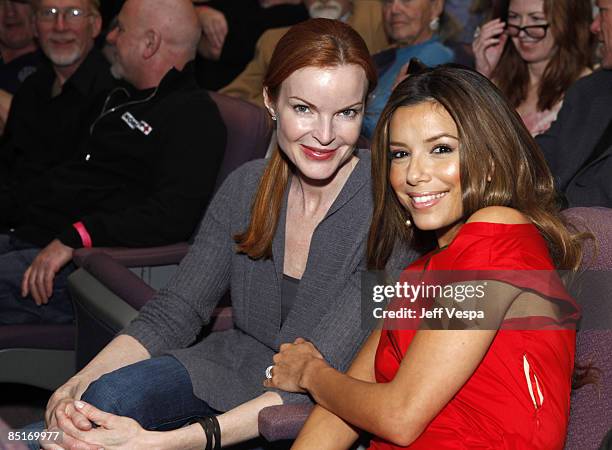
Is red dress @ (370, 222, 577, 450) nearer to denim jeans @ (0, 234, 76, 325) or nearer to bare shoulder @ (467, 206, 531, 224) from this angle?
bare shoulder @ (467, 206, 531, 224)

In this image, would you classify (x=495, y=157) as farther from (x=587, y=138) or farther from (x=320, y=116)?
(x=587, y=138)

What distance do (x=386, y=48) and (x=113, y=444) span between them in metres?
2.47

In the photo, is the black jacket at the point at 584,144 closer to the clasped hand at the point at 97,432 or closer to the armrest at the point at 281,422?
the armrest at the point at 281,422

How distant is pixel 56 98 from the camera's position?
375cm

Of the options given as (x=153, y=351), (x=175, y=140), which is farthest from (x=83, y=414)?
(x=175, y=140)

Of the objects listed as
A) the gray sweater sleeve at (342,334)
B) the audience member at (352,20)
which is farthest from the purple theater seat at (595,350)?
the audience member at (352,20)

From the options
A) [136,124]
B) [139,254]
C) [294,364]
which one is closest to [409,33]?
[136,124]

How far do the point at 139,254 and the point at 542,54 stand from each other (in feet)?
5.01

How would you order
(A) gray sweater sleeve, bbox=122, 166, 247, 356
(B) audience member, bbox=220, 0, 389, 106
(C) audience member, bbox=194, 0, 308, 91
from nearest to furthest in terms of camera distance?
(A) gray sweater sleeve, bbox=122, 166, 247, 356, (B) audience member, bbox=220, 0, 389, 106, (C) audience member, bbox=194, 0, 308, 91

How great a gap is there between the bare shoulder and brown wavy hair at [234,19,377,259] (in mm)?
550

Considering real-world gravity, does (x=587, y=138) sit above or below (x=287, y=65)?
below

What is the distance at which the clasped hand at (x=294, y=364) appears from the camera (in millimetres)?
1847

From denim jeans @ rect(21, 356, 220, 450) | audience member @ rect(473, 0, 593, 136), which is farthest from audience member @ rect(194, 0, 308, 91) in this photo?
denim jeans @ rect(21, 356, 220, 450)

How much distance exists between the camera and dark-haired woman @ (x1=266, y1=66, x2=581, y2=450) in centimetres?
150
